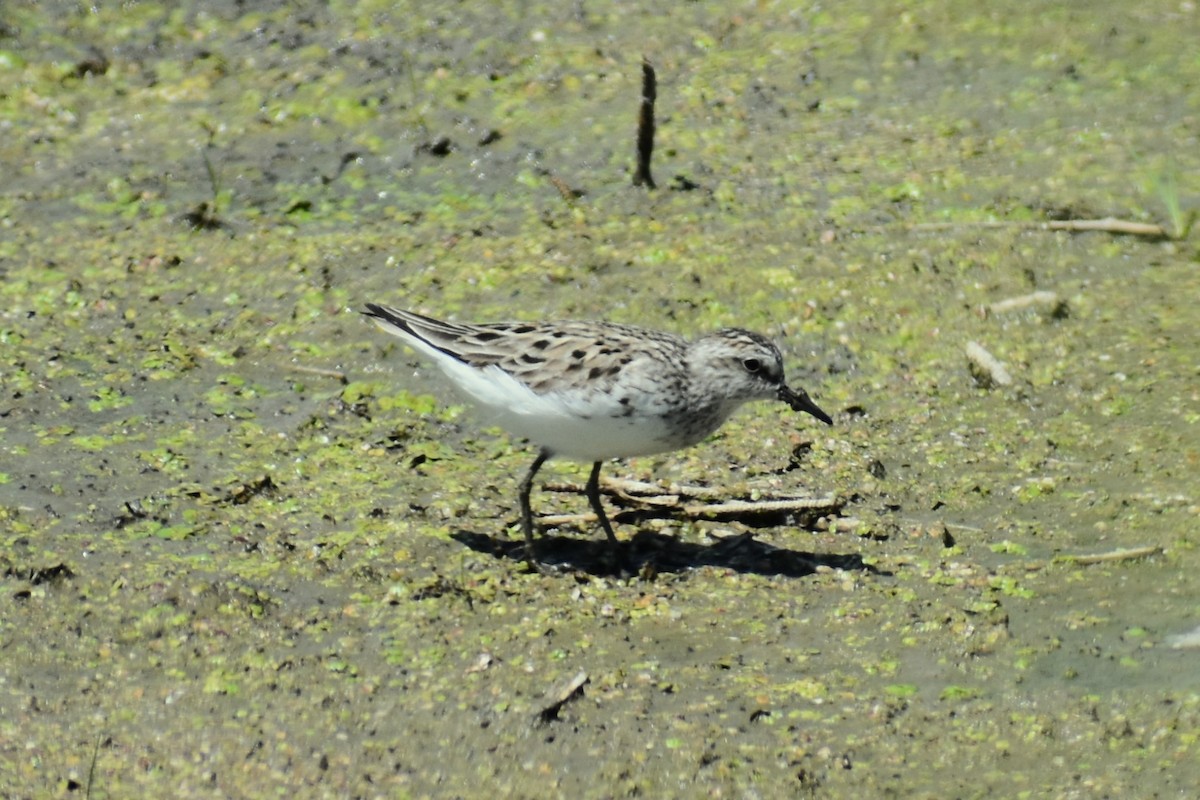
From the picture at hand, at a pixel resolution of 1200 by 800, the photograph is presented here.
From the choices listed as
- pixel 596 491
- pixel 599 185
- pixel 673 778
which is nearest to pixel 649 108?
pixel 599 185

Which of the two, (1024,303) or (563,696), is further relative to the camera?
(1024,303)

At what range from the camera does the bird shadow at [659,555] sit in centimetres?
720

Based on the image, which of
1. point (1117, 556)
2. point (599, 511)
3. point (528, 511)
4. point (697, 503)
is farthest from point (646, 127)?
point (1117, 556)

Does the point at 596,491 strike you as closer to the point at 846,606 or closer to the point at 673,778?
the point at 846,606

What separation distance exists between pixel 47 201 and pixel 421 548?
5.05 m

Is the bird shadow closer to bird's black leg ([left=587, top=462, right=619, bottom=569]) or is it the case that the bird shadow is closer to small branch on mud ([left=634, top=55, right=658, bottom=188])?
bird's black leg ([left=587, top=462, right=619, bottom=569])

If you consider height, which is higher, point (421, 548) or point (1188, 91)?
point (1188, 91)

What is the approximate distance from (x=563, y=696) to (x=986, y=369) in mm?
3726

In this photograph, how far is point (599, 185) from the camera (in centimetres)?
1060

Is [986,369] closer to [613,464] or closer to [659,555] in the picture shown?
[613,464]

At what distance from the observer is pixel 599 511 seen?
7430mm

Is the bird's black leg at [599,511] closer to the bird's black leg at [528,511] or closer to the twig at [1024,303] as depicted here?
the bird's black leg at [528,511]

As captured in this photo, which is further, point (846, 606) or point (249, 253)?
point (249, 253)

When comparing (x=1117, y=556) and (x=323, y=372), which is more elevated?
(x=1117, y=556)
